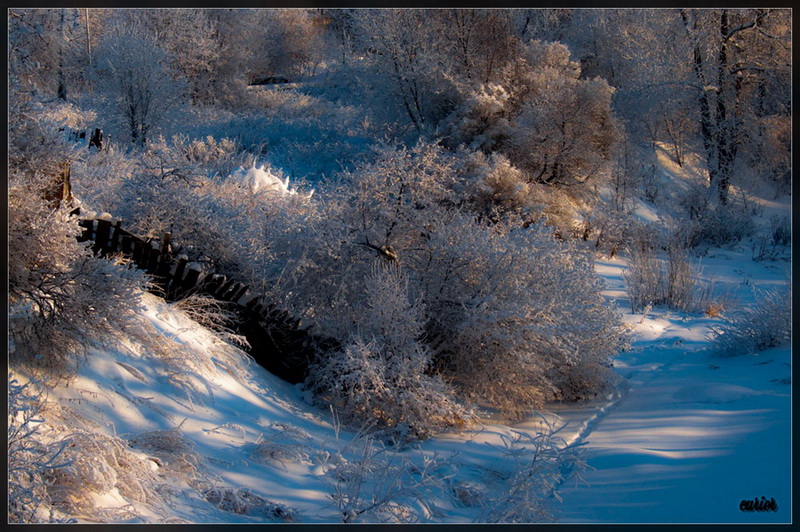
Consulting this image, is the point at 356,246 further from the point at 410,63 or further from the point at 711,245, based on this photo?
the point at 410,63

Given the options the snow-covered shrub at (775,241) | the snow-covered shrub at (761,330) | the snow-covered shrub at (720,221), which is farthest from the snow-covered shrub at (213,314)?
the snow-covered shrub at (775,241)

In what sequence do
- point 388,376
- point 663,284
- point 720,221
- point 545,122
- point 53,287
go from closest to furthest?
point 53,287 → point 388,376 → point 663,284 → point 720,221 → point 545,122

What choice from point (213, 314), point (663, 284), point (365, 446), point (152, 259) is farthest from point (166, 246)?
point (663, 284)

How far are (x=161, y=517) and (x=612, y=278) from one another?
8990mm

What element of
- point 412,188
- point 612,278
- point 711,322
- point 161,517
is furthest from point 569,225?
point 161,517

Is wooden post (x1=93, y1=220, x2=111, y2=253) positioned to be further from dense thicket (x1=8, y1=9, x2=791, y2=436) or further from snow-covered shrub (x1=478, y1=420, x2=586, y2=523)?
snow-covered shrub (x1=478, y1=420, x2=586, y2=523)

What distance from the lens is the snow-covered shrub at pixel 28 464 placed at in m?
2.37

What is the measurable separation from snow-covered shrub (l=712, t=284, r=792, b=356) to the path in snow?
0.39 ft

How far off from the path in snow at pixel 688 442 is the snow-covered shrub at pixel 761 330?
0.39ft

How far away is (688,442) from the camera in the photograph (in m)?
4.20

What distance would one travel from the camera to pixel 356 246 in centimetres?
609

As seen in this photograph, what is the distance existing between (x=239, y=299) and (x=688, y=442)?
3419 mm

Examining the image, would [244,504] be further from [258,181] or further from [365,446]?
[258,181]

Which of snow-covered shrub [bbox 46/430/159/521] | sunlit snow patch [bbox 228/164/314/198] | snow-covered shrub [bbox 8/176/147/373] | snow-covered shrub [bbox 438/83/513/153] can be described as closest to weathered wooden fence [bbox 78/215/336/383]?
snow-covered shrub [bbox 8/176/147/373]
